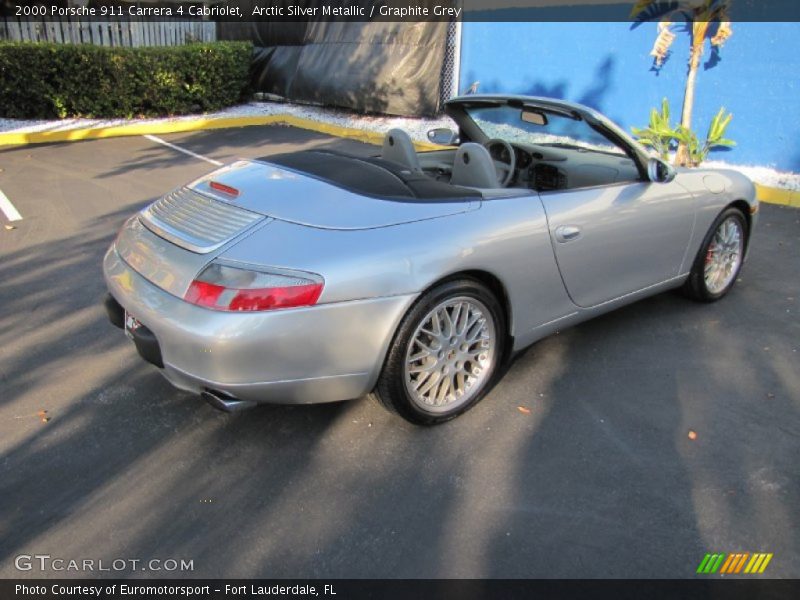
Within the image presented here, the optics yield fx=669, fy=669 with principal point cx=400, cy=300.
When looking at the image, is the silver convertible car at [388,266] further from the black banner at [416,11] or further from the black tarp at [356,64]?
the black tarp at [356,64]

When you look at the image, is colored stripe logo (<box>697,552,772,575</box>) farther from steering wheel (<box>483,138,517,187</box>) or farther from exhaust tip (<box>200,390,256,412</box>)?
steering wheel (<box>483,138,517,187</box>)

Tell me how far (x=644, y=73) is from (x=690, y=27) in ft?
2.60

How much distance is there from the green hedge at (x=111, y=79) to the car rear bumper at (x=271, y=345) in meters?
10.5

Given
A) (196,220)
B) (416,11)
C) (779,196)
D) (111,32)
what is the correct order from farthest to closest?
(111,32) → (416,11) → (779,196) → (196,220)

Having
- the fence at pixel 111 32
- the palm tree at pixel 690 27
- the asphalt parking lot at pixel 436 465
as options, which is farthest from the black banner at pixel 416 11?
the asphalt parking lot at pixel 436 465

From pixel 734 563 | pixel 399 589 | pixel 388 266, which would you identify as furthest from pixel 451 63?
pixel 399 589

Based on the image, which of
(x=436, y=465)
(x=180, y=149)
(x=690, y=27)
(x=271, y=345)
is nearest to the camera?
(x=271, y=345)

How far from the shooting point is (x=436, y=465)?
9.36ft

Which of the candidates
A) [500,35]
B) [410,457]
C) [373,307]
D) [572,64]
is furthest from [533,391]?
[500,35]

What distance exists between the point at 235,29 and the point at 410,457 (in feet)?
49.6

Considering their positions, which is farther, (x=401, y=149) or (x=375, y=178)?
(x=401, y=149)

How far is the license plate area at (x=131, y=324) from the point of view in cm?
285

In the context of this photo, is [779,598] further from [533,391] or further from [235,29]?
[235,29]

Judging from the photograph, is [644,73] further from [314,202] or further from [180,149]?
[314,202]
